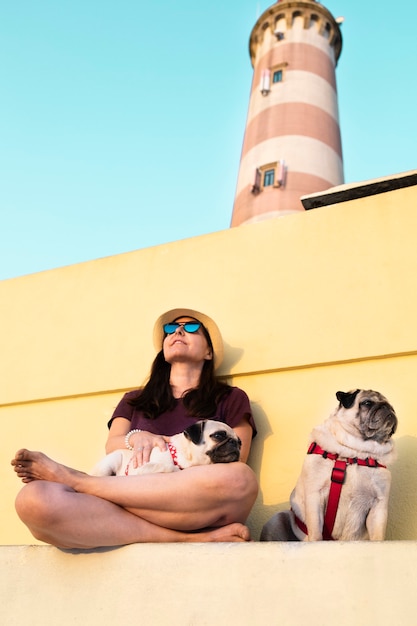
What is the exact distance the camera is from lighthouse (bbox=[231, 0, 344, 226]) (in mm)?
12133

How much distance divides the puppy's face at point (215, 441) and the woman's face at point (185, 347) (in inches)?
30.3

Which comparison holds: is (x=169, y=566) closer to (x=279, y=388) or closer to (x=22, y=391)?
(x=279, y=388)

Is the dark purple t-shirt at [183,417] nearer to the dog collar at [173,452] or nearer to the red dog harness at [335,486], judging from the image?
the dog collar at [173,452]

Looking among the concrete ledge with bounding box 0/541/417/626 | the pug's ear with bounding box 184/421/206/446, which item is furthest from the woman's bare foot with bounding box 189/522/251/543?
the pug's ear with bounding box 184/421/206/446

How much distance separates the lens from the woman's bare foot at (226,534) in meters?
2.29

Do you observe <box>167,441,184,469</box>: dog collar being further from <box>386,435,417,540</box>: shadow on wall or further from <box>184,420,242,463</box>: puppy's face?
<box>386,435,417,540</box>: shadow on wall

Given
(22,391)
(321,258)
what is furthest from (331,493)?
(22,391)

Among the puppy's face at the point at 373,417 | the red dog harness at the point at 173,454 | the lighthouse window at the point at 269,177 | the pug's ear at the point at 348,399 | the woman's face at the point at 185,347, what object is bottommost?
the red dog harness at the point at 173,454

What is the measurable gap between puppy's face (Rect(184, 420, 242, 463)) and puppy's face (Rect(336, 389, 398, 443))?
50 cm

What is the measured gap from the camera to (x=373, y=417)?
7.86ft

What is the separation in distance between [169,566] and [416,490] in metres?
1.41

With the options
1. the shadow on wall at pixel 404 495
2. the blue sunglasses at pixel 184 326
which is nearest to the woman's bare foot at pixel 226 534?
the shadow on wall at pixel 404 495

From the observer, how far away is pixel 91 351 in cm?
418

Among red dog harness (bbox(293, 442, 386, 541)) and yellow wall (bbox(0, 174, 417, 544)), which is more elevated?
yellow wall (bbox(0, 174, 417, 544))
